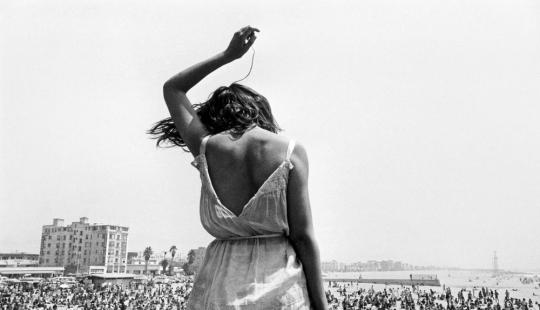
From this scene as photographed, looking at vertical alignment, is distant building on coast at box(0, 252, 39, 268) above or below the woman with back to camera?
below

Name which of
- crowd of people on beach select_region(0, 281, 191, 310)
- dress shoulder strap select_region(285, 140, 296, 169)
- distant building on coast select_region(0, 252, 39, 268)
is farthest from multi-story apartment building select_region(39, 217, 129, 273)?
dress shoulder strap select_region(285, 140, 296, 169)

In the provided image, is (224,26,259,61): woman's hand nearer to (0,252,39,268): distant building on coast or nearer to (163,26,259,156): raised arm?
(163,26,259,156): raised arm

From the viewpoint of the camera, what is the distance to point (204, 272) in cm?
123

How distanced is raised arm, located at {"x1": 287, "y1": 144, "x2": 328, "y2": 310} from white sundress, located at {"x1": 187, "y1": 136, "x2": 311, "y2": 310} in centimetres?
2

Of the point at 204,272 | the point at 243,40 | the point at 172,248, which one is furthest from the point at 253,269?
the point at 172,248

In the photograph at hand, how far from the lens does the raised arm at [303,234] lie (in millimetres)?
1150

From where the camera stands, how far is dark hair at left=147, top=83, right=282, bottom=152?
1281 millimetres

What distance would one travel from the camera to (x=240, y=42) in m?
1.31

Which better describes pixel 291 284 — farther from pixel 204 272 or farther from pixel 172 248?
pixel 172 248

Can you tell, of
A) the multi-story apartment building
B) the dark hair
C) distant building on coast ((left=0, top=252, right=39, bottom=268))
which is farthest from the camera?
the multi-story apartment building

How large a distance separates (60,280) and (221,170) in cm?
5555

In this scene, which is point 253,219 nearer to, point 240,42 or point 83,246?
point 240,42

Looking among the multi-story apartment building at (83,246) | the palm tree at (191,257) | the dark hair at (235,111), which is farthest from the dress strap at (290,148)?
the palm tree at (191,257)

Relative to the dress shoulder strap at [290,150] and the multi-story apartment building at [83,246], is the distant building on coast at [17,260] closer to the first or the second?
the multi-story apartment building at [83,246]
